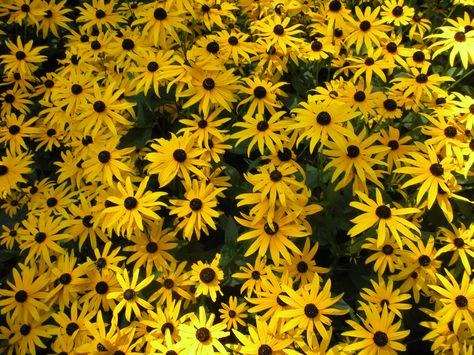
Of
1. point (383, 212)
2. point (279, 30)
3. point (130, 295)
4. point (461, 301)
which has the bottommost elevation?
point (130, 295)

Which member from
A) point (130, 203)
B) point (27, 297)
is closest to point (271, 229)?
point (130, 203)

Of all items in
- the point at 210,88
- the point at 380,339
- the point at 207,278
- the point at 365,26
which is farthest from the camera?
the point at 365,26

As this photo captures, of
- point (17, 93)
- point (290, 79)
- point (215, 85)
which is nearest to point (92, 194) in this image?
point (215, 85)

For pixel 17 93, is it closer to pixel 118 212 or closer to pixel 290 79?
pixel 118 212

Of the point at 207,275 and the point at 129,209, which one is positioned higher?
the point at 129,209

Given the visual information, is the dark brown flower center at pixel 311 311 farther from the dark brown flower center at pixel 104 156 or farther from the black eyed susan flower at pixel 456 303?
the dark brown flower center at pixel 104 156

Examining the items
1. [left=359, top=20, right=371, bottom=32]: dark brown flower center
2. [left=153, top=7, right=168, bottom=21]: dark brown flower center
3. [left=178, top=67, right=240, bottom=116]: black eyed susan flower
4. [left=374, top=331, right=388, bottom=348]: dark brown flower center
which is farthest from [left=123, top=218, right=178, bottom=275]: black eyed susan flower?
[left=359, top=20, right=371, bottom=32]: dark brown flower center

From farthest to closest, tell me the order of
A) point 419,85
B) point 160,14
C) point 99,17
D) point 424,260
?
point 99,17, point 419,85, point 160,14, point 424,260

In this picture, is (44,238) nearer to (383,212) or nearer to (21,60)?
(21,60)
